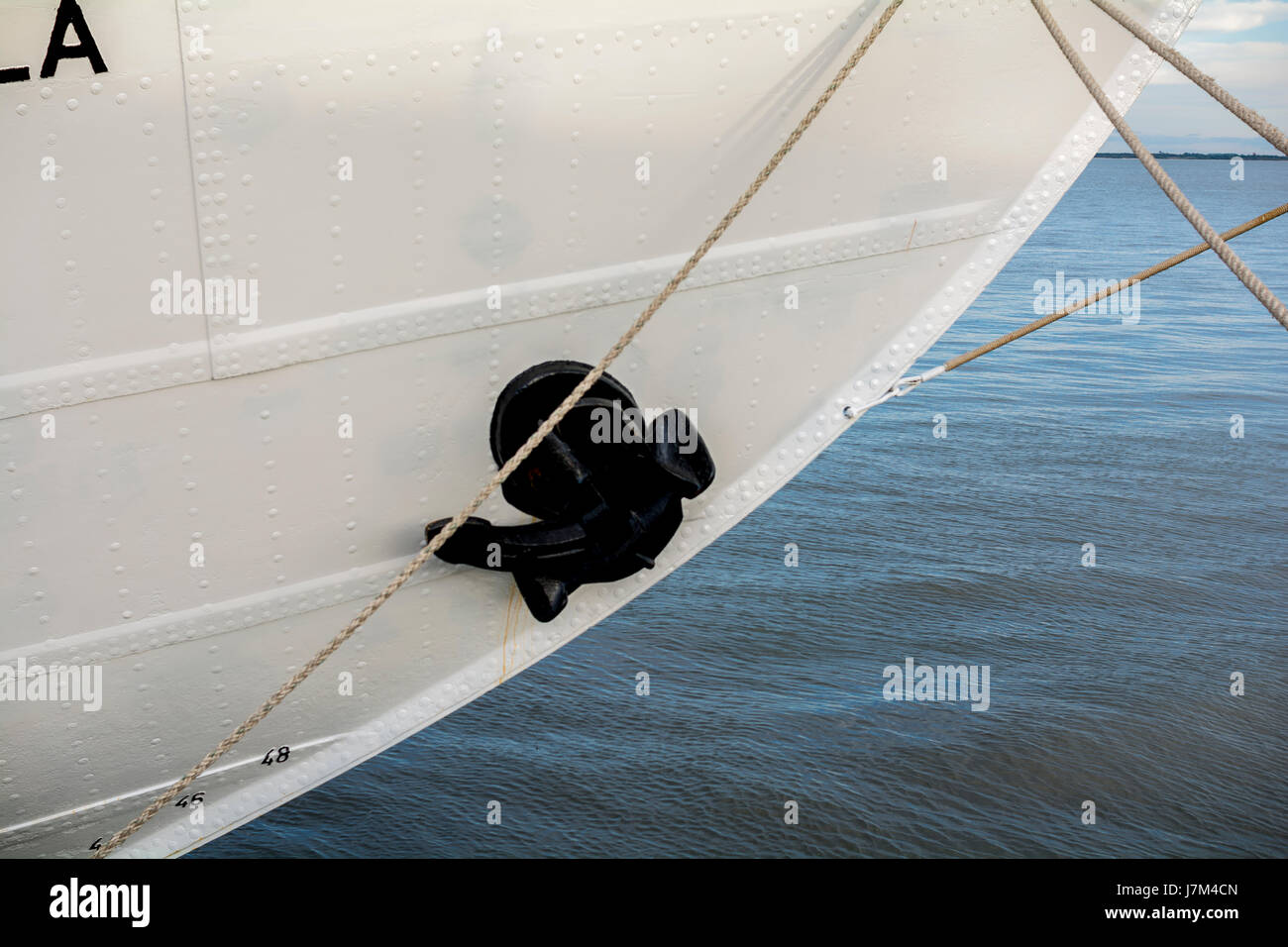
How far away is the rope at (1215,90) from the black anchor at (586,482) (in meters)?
1.53

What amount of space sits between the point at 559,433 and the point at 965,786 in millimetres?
3732

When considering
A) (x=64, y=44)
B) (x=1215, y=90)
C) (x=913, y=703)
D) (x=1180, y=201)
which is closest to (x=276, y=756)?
(x=64, y=44)

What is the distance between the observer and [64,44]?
2.88 m

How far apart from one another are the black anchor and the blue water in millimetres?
2755

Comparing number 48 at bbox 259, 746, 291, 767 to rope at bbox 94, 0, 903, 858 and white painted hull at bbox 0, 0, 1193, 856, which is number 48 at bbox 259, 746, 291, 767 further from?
rope at bbox 94, 0, 903, 858

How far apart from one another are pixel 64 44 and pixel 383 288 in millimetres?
926

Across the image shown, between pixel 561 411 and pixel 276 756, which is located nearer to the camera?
pixel 561 411

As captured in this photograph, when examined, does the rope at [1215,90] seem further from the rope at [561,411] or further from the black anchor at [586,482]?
the black anchor at [586,482]

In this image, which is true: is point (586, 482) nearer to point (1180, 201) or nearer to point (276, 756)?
point (276, 756)

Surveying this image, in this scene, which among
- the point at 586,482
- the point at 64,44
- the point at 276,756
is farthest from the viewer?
the point at 276,756

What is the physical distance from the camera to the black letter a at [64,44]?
2.85 m

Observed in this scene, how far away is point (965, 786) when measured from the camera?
20.8ft

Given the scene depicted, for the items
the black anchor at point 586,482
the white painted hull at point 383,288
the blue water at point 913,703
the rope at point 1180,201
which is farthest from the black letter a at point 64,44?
the blue water at point 913,703

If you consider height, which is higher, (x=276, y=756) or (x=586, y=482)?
(x=586, y=482)
